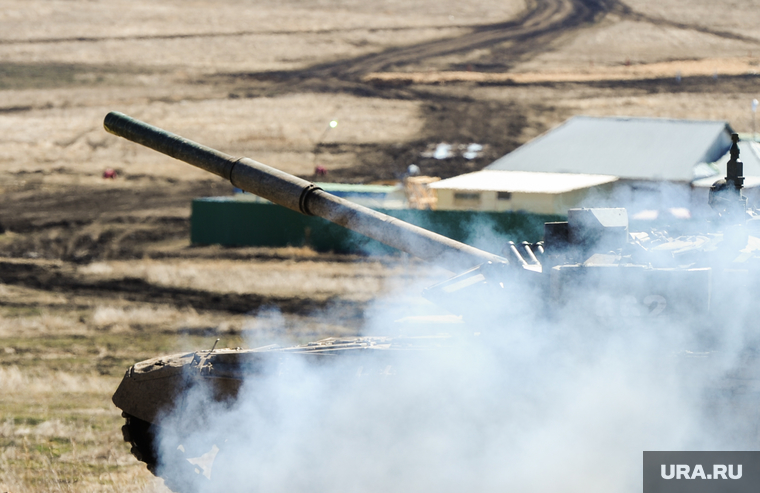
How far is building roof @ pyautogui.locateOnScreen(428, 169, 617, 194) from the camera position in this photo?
32.3 meters

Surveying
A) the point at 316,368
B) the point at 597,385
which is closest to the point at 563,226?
the point at 597,385

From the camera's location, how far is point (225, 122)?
54.7 meters

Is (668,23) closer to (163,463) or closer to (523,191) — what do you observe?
(523,191)

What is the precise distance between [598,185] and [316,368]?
2506 cm

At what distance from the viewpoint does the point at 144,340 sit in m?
19.2

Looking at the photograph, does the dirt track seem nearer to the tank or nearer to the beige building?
the beige building

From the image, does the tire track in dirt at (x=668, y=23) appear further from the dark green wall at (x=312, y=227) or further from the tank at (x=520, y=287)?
the tank at (x=520, y=287)

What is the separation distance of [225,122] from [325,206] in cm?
4538

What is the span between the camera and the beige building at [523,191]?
31.9 meters

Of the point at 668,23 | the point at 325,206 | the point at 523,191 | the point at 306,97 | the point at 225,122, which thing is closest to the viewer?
the point at 325,206

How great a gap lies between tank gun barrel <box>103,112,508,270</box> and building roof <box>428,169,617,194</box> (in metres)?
21.3

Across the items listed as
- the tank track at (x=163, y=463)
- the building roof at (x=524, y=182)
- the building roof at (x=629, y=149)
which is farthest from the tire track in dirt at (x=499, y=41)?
the tank track at (x=163, y=463)

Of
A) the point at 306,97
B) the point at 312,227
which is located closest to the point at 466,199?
the point at 312,227

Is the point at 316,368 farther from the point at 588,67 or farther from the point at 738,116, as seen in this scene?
the point at 588,67
